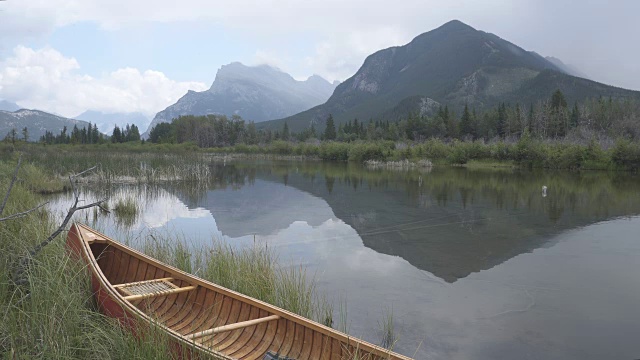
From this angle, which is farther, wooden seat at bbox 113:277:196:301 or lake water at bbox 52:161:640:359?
lake water at bbox 52:161:640:359

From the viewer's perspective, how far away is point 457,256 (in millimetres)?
9438

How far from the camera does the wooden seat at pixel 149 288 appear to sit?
4495 millimetres

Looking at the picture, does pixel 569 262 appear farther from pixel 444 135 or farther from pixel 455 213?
pixel 444 135

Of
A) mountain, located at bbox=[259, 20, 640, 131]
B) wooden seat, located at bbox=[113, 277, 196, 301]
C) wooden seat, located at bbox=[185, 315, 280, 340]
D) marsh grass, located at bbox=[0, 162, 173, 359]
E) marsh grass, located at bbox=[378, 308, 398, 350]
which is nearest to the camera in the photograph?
marsh grass, located at bbox=[0, 162, 173, 359]

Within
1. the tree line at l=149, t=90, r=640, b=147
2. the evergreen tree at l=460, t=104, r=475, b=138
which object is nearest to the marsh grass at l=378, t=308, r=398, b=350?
the tree line at l=149, t=90, r=640, b=147

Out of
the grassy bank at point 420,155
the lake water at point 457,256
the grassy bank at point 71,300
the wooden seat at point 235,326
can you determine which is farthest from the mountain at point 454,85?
the wooden seat at point 235,326

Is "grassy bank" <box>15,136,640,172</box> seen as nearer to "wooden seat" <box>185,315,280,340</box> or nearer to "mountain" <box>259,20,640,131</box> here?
"wooden seat" <box>185,315,280,340</box>

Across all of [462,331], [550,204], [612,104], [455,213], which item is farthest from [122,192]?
[612,104]

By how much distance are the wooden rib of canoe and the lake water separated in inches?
66.9

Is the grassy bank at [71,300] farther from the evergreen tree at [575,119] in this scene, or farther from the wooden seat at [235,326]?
the evergreen tree at [575,119]

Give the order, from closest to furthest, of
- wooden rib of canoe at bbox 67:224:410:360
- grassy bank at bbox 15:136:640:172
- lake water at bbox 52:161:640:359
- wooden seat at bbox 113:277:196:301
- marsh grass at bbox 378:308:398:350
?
wooden rib of canoe at bbox 67:224:410:360, wooden seat at bbox 113:277:196:301, marsh grass at bbox 378:308:398:350, lake water at bbox 52:161:640:359, grassy bank at bbox 15:136:640:172

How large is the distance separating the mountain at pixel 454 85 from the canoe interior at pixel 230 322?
109m

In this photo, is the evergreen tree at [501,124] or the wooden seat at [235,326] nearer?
the wooden seat at [235,326]

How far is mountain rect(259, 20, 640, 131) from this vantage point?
107 meters
